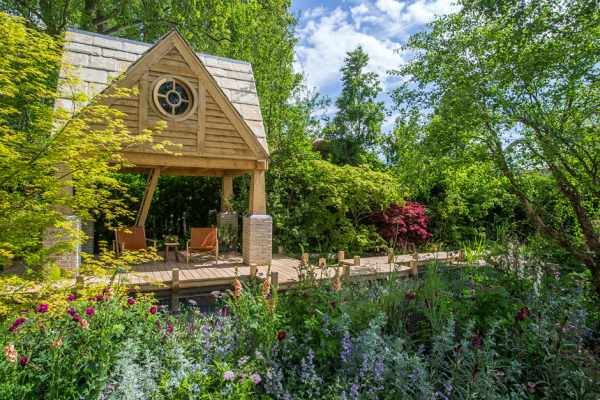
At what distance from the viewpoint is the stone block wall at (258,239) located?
7.00 meters

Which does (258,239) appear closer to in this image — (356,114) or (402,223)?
(402,223)

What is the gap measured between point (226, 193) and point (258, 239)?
117 inches

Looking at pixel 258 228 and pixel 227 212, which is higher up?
pixel 227 212

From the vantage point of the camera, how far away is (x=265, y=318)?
2234 mm

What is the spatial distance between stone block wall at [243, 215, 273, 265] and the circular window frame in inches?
96.5

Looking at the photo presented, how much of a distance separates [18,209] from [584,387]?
452cm

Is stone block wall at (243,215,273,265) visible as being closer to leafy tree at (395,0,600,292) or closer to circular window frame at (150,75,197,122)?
circular window frame at (150,75,197,122)

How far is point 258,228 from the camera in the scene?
7.02 metres

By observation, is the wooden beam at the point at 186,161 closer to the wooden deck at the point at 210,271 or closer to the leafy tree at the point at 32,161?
the wooden deck at the point at 210,271

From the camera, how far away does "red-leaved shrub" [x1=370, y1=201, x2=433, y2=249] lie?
10.2 meters

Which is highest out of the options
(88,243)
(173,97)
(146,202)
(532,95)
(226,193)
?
(173,97)

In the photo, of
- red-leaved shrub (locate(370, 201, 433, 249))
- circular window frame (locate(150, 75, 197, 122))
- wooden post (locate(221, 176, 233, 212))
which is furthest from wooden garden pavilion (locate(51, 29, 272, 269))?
red-leaved shrub (locate(370, 201, 433, 249))

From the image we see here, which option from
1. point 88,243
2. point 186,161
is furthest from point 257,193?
point 88,243

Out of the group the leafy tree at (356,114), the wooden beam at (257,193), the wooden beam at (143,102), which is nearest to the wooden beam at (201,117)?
the wooden beam at (143,102)
